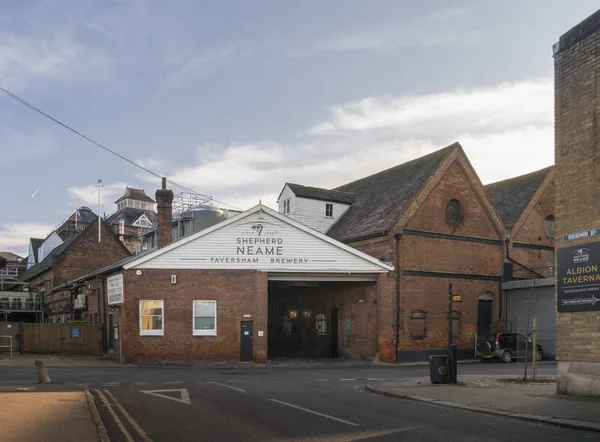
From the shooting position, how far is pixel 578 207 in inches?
628

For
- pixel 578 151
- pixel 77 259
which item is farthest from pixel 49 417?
pixel 77 259

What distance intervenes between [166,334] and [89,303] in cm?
1150

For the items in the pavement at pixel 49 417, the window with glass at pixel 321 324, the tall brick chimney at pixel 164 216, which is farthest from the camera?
the window with glass at pixel 321 324

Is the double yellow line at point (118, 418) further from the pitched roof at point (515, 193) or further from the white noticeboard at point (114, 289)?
the pitched roof at point (515, 193)

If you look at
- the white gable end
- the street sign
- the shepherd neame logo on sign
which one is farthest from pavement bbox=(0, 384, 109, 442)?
the white gable end

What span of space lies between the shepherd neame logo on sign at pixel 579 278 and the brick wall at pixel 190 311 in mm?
17996

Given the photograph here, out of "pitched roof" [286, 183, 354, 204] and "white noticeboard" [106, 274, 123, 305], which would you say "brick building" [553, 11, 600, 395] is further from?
"pitched roof" [286, 183, 354, 204]

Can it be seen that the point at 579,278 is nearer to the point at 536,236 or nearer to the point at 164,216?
the point at 164,216

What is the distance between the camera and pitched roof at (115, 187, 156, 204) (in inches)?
3863

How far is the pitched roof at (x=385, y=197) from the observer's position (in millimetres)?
36000

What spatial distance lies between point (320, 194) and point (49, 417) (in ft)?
106

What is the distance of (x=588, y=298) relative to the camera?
1531 cm

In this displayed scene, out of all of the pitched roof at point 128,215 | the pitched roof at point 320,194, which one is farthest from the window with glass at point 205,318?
the pitched roof at point 128,215

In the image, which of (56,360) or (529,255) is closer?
(56,360)
